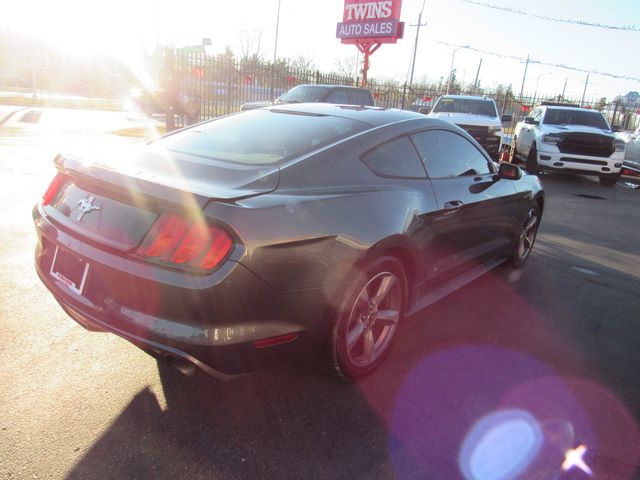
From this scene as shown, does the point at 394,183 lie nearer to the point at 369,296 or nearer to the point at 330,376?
the point at 369,296

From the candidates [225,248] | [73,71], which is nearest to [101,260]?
[225,248]

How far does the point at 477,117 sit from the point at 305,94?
5043 mm

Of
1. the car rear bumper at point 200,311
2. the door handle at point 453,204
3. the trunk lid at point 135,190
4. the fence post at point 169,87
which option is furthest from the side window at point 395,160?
the fence post at point 169,87

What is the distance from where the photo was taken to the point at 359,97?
42.7 ft

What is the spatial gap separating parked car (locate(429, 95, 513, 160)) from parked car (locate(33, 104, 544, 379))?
1053 cm

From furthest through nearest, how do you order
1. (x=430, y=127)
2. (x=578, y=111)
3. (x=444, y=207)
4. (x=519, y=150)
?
(x=519, y=150), (x=578, y=111), (x=430, y=127), (x=444, y=207)

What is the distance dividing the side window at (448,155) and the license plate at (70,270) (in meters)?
2.20

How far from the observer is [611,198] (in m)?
10.5

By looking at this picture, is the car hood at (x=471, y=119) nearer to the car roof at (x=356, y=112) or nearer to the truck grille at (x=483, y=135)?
the truck grille at (x=483, y=135)

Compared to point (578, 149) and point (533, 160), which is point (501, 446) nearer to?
point (578, 149)

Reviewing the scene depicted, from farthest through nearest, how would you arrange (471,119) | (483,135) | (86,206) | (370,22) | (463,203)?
(370,22)
(471,119)
(483,135)
(463,203)
(86,206)

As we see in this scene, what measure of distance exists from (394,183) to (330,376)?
119 cm

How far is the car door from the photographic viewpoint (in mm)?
3312

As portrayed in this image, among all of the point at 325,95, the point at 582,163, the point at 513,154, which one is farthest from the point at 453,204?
the point at 513,154
